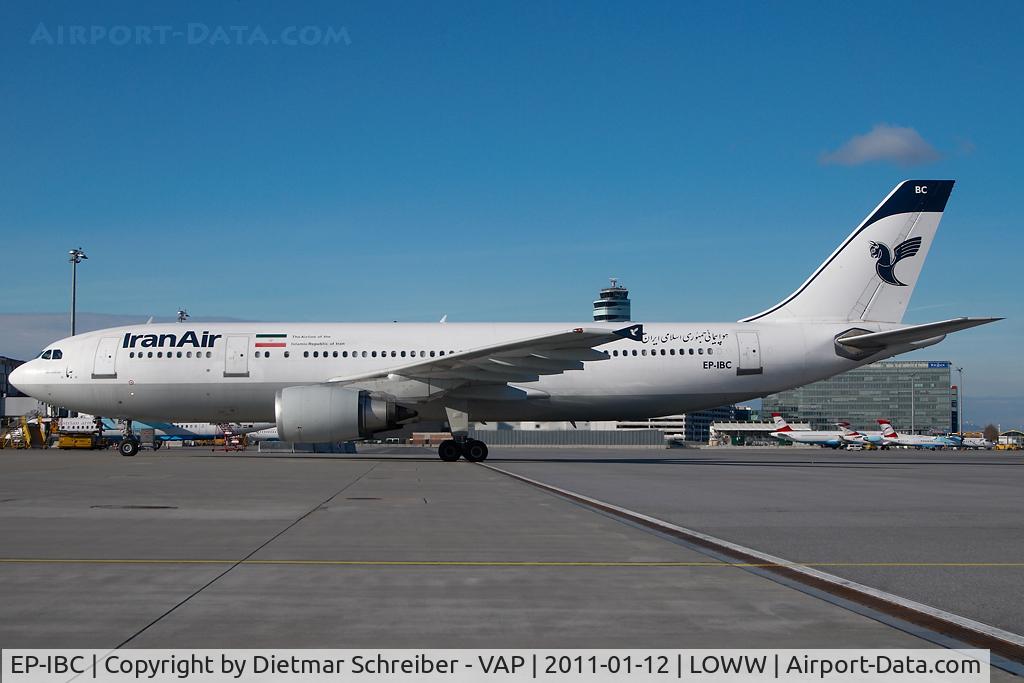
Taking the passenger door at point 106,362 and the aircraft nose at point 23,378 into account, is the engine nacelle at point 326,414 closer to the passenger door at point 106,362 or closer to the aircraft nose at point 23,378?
the passenger door at point 106,362

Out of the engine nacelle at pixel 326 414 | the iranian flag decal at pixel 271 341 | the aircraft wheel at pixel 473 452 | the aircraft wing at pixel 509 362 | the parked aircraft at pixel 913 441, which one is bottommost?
the parked aircraft at pixel 913 441

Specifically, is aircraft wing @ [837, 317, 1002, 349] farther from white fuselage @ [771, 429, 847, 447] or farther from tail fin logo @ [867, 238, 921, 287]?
white fuselage @ [771, 429, 847, 447]

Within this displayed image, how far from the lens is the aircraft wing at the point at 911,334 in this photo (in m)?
23.4

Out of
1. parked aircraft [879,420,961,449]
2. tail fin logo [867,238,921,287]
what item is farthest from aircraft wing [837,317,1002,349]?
A: parked aircraft [879,420,961,449]

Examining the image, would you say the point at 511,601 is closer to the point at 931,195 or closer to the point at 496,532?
the point at 496,532

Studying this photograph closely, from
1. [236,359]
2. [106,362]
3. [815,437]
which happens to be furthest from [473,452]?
[815,437]

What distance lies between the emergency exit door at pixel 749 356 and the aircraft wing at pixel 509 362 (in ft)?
13.3

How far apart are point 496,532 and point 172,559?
318cm

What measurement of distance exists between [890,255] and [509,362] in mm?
12545

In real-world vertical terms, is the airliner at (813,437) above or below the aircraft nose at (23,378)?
below

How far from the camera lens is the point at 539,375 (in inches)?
983

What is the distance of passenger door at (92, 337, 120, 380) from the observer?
87.1 feet
